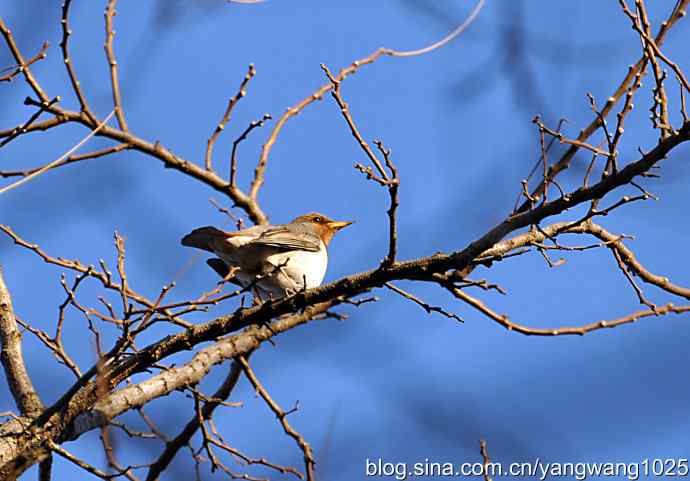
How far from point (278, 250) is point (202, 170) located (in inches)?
34.1

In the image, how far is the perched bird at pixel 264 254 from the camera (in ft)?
20.7

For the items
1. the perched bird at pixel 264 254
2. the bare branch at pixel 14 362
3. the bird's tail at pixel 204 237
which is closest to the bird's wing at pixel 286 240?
the perched bird at pixel 264 254

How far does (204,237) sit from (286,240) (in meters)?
0.75

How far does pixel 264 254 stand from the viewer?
653cm

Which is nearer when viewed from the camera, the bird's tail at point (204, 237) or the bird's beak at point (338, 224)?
the bird's tail at point (204, 237)

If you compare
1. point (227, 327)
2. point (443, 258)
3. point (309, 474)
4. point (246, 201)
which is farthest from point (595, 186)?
point (246, 201)

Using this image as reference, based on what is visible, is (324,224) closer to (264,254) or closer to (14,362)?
(264,254)

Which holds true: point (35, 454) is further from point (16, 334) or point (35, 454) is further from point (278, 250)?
point (278, 250)

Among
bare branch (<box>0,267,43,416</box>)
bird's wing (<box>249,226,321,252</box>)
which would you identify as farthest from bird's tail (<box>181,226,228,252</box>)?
bare branch (<box>0,267,43,416</box>)

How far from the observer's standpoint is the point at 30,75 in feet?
15.7

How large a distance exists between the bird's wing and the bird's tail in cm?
28

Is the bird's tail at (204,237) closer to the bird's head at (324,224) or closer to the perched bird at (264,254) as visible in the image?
the perched bird at (264,254)

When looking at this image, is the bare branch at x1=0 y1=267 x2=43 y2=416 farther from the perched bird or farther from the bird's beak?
the bird's beak

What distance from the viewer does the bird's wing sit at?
649 cm
